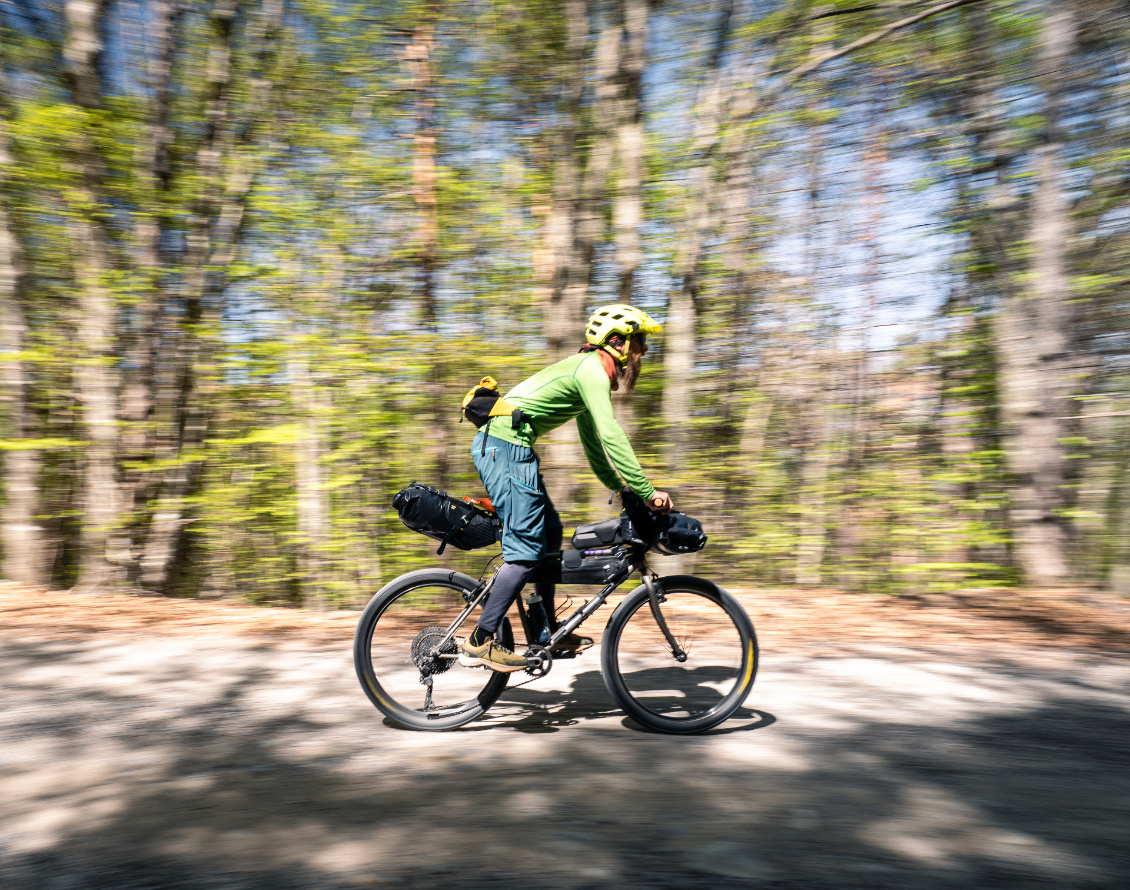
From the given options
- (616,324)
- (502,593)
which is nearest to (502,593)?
(502,593)

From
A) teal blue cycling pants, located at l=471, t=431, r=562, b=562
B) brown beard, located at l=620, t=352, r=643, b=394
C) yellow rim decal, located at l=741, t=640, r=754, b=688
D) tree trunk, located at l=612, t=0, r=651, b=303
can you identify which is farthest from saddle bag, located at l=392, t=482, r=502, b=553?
tree trunk, located at l=612, t=0, r=651, b=303

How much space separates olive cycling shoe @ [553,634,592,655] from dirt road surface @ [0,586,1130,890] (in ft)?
1.37

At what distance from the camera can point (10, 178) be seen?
27.6 ft

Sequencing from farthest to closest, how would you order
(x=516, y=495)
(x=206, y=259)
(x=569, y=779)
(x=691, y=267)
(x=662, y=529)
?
(x=206, y=259)
(x=691, y=267)
(x=662, y=529)
(x=516, y=495)
(x=569, y=779)

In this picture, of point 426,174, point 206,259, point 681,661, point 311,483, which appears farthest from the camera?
point 206,259

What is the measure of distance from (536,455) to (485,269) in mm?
5125

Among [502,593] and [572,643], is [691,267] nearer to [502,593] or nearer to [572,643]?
[572,643]

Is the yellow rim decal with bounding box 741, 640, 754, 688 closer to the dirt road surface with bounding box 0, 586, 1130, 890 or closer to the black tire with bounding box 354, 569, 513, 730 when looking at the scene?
the dirt road surface with bounding box 0, 586, 1130, 890

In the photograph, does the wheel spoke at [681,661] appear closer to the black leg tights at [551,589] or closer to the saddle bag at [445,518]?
the black leg tights at [551,589]

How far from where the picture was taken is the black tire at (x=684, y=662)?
13.0 ft

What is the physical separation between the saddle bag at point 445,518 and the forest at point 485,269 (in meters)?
3.97

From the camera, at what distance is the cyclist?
3.89 m

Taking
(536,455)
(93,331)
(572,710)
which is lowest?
(572,710)

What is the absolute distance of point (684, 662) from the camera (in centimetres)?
434
